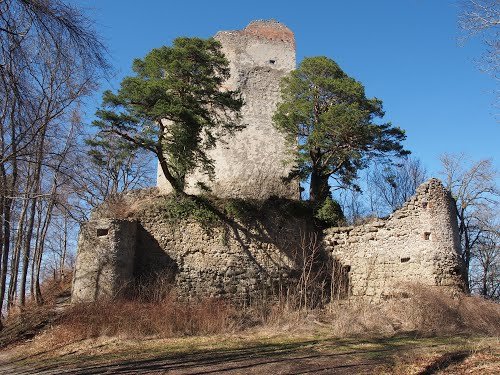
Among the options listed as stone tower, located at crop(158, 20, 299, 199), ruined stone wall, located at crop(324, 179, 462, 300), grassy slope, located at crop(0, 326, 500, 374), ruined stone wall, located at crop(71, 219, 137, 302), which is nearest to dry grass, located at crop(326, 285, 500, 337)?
grassy slope, located at crop(0, 326, 500, 374)

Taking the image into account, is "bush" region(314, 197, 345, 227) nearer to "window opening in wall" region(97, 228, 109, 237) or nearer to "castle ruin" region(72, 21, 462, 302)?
"castle ruin" region(72, 21, 462, 302)

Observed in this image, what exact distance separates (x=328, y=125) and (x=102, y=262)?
876 cm

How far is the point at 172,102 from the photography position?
1511 centimetres

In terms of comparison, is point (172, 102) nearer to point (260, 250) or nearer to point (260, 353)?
point (260, 250)

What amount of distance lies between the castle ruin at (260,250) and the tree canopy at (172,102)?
196 centimetres

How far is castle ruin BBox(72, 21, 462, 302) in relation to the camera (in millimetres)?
14469

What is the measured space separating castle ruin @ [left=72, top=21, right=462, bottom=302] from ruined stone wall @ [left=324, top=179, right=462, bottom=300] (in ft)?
0.10

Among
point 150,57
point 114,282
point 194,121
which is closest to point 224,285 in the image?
point 114,282

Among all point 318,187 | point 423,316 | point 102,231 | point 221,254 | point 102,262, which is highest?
point 318,187

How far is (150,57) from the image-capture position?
1627 centimetres

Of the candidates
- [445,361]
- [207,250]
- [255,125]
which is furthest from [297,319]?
[255,125]

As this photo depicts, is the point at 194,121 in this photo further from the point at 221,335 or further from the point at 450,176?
the point at 450,176

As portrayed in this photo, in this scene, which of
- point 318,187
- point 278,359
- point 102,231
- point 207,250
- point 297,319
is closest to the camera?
point 278,359

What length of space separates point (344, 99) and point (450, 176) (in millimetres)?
8883
